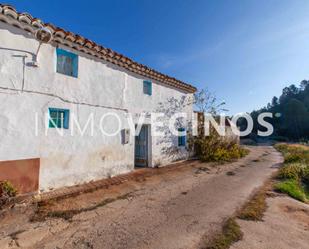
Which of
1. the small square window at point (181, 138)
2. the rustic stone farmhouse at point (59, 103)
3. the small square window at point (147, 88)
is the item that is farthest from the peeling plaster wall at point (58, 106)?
the small square window at point (181, 138)

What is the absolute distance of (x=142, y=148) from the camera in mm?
10289

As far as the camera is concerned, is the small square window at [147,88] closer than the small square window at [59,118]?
No

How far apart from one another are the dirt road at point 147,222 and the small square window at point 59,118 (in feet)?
8.21

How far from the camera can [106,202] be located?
17.6ft

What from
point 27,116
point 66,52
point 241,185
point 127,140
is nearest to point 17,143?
point 27,116

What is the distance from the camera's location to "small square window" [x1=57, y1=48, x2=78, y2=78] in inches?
251

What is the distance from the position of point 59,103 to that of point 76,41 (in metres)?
2.21

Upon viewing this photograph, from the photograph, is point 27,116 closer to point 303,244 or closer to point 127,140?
point 127,140

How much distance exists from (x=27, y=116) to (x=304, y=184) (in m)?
11.6

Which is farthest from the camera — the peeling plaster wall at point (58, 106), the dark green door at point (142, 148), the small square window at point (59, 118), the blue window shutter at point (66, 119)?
the dark green door at point (142, 148)

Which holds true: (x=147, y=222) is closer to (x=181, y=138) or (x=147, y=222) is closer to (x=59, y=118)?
(x=59, y=118)

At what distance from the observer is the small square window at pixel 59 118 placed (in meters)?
6.02

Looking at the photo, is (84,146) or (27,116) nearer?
(27,116)

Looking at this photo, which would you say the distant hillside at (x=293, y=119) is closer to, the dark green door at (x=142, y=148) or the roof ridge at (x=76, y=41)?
the dark green door at (x=142, y=148)
